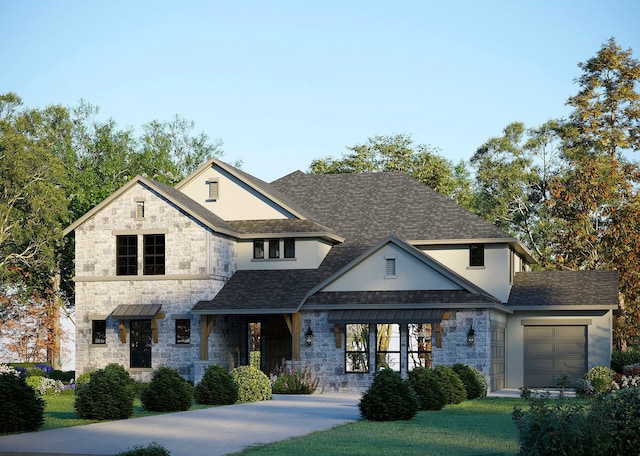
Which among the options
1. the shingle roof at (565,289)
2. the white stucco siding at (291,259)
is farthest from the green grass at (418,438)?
the shingle roof at (565,289)

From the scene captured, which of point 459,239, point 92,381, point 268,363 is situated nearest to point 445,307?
point 459,239

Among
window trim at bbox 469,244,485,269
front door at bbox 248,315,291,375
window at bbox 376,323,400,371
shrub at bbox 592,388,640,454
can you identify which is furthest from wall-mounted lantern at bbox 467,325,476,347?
shrub at bbox 592,388,640,454

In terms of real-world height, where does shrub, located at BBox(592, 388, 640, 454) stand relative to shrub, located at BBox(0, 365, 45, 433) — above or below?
above

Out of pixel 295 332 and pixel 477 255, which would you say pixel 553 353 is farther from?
pixel 295 332

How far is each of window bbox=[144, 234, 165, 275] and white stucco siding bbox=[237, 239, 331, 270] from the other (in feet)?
11.3

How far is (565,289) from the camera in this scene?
40219 mm

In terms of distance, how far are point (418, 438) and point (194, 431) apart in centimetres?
454

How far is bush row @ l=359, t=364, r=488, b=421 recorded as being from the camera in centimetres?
2272

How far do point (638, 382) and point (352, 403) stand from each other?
8234 mm

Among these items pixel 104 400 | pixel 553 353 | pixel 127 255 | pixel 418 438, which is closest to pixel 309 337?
pixel 127 255

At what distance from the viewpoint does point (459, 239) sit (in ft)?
127

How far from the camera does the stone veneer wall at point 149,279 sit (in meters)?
37.0

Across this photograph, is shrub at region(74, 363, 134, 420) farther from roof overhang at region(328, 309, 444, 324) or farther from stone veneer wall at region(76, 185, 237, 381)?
stone veneer wall at region(76, 185, 237, 381)

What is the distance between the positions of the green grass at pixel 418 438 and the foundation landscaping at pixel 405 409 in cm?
2
